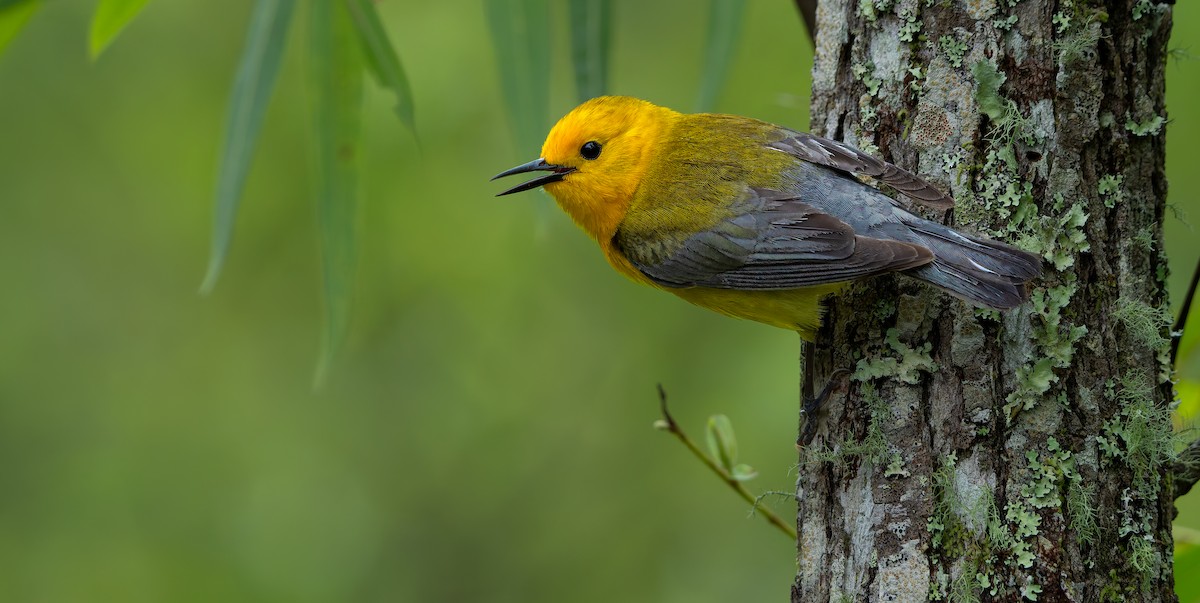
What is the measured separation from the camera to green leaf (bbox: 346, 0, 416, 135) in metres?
3.36

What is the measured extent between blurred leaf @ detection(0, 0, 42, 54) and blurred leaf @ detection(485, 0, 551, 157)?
139 cm

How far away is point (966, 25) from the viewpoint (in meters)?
2.62

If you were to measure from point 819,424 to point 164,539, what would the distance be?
5221 millimetres

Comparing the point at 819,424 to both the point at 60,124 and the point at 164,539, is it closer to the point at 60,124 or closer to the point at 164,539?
the point at 164,539

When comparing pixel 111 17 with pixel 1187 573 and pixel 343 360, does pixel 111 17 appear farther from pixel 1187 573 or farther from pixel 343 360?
pixel 343 360

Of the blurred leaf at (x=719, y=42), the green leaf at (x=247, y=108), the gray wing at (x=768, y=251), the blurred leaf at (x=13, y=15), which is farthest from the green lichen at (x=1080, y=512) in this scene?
the blurred leaf at (x=13, y=15)

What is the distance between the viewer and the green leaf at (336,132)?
342 cm

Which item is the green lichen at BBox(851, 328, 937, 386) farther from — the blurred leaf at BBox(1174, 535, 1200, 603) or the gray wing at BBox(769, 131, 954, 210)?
the blurred leaf at BBox(1174, 535, 1200, 603)

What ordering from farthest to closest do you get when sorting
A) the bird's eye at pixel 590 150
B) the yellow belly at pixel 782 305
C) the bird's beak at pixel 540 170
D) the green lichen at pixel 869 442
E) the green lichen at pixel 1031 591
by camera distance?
the bird's eye at pixel 590 150
the bird's beak at pixel 540 170
the yellow belly at pixel 782 305
the green lichen at pixel 869 442
the green lichen at pixel 1031 591

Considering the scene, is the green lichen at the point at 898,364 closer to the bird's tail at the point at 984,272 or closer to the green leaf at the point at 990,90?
the bird's tail at the point at 984,272

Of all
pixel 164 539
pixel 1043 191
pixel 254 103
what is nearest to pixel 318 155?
pixel 254 103

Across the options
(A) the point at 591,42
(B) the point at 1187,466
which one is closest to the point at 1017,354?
(B) the point at 1187,466

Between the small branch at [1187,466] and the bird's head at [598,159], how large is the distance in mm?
1802

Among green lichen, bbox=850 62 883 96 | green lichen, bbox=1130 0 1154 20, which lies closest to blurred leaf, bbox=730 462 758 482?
green lichen, bbox=850 62 883 96
